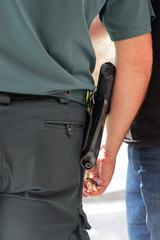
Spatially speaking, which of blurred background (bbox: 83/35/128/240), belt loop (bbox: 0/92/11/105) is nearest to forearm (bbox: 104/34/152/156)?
belt loop (bbox: 0/92/11/105)

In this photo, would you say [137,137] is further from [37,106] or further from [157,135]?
[37,106]

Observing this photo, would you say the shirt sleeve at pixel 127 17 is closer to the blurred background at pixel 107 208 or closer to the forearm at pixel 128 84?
the forearm at pixel 128 84

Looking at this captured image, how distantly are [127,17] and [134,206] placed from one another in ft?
2.22

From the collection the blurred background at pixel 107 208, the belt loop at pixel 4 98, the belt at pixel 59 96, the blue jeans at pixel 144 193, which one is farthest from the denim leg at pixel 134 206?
the blurred background at pixel 107 208

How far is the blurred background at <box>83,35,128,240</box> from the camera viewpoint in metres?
2.34

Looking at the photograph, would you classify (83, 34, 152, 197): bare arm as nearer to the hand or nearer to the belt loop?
the hand

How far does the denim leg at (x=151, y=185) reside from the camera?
1.24 metres

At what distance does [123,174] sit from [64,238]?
2.45 metres

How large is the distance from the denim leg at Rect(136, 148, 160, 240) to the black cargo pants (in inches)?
14.7

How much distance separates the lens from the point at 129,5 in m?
1.02

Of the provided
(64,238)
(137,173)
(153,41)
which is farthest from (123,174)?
(64,238)

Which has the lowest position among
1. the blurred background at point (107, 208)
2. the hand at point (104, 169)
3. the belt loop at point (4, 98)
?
the blurred background at point (107, 208)

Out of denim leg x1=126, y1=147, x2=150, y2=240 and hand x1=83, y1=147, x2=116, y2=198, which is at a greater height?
hand x1=83, y1=147, x2=116, y2=198

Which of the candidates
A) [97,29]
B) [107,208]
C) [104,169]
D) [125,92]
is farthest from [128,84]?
[107,208]
